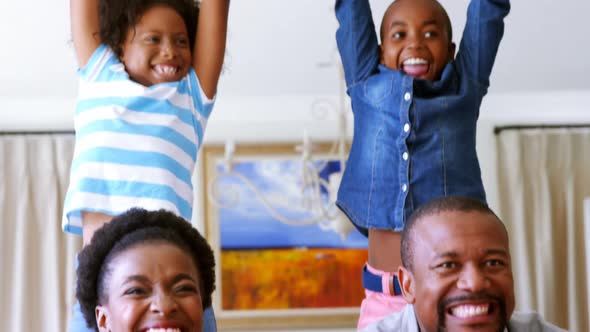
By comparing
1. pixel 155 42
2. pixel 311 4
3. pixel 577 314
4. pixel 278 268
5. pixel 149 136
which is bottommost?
pixel 577 314

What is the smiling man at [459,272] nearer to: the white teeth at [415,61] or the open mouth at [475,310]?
the open mouth at [475,310]

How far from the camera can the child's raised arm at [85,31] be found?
2037mm

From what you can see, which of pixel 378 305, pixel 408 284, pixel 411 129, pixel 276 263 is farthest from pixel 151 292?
pixel 276 263

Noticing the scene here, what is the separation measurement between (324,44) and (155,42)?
2.71m

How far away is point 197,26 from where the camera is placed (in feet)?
6.93

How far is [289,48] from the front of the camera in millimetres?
4684

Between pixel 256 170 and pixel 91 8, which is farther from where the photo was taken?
pixel 256 170

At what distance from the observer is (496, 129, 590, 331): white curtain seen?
5684 millimetres

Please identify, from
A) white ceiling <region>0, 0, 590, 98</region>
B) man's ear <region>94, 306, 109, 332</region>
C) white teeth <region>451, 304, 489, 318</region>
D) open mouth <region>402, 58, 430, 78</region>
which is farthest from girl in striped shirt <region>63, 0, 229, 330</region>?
white ceiling <region>0, 0, 590, 98</region>

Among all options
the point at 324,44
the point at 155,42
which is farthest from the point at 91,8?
the point at 324,44

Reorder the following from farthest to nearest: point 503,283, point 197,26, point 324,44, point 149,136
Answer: point 324,44
point 197,26
point 149,136
point 503,283

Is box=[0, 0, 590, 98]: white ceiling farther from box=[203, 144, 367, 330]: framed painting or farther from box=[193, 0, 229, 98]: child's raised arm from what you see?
box=[193, 0, 229, 98]: child's raised arm

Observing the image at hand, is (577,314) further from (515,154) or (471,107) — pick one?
(471,107)

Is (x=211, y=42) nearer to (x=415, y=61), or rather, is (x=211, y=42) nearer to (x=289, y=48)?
(x=415, y=61)
